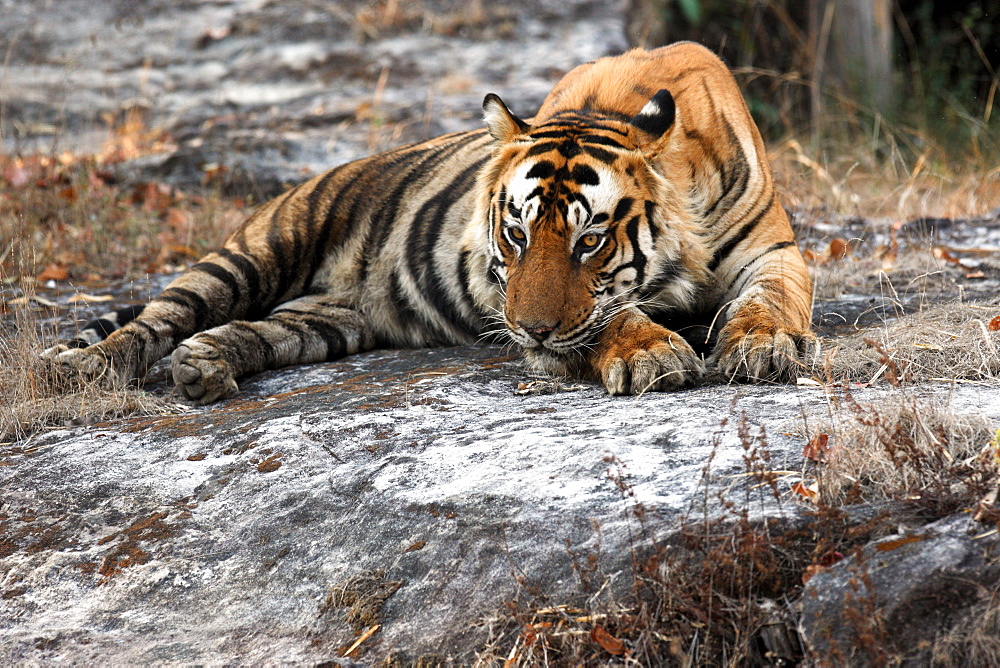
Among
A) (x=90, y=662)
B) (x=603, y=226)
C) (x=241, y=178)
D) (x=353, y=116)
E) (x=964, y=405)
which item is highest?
(x=353, y=116)

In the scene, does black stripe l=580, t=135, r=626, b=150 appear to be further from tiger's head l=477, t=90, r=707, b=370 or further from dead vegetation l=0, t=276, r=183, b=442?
dead vegetation l=0, t=276, r=183, b=442

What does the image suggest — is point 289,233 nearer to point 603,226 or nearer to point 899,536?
point 603,226

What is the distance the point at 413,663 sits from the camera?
1939mm

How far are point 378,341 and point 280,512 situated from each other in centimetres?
210

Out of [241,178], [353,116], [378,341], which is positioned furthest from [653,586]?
[353,116]

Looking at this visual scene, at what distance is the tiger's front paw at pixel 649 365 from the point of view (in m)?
2.95

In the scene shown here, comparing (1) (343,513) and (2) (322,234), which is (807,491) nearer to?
(1) (343,513)

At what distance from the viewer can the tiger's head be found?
3197 mm

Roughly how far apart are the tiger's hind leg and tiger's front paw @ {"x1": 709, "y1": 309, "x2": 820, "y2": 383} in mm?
1923

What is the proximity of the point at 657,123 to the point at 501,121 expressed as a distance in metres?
0.63

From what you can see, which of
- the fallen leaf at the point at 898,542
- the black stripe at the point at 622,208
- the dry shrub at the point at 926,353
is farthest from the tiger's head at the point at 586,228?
the fallen leaf at the point at 898,542

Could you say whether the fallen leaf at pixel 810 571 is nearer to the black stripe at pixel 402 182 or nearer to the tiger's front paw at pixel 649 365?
the tiger's front paw at pixel 649 365

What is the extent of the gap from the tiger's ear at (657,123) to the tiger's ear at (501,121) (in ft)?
1.64

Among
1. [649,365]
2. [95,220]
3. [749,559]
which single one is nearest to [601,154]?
[649,365]
